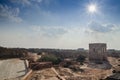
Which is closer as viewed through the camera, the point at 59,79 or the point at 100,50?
the point at 59,79

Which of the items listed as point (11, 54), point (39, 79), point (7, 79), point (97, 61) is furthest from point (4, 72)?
point (97, 61)

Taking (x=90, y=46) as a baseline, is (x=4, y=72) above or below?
below

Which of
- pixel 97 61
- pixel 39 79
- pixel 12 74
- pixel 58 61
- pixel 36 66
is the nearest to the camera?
pixel 39 79

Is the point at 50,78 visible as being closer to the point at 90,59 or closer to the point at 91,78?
the point at 91,78

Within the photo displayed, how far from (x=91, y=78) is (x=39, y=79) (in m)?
7.55

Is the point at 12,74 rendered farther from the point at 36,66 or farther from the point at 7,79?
the point at 36,66

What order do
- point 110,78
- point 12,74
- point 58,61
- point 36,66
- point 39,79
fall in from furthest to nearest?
point 58,61
point 36,66
point 12,74
point 39,79
point 110,78

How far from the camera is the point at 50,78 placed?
45.2 ft

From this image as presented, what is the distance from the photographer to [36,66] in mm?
17984

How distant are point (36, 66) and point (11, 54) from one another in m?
17.4

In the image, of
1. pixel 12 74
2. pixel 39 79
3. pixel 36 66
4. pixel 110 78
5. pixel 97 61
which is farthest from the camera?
pixel 97 61

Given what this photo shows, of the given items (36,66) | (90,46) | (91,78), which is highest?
(90,46)

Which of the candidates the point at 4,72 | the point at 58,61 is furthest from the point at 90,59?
the point at 4,72

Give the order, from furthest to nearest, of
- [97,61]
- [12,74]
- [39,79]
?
[97,61] < [12,74] < [39,79]
